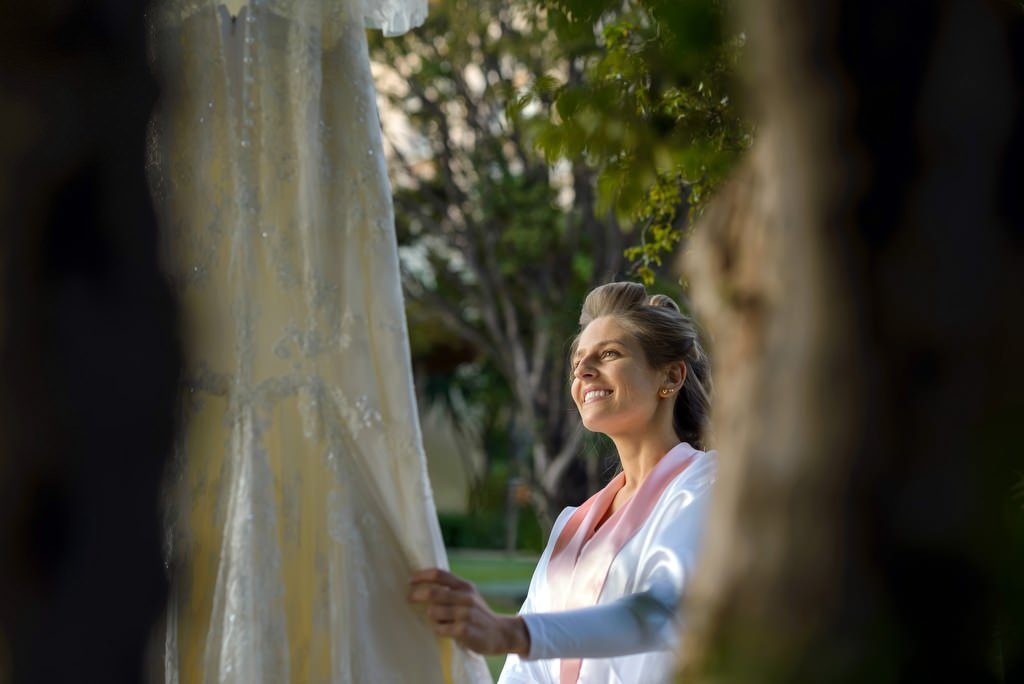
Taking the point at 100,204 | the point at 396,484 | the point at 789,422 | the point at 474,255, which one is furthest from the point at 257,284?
the point at 474,255

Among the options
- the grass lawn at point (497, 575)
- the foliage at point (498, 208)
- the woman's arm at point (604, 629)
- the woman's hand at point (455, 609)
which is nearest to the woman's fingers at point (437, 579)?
the woman's hand at point (455, 609)

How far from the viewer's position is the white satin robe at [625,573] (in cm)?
216

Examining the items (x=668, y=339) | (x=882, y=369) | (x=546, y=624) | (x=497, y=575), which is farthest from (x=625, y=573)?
(x=497, y=575)

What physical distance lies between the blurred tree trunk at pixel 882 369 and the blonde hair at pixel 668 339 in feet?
6.65

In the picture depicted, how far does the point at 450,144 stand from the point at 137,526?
10017 mm

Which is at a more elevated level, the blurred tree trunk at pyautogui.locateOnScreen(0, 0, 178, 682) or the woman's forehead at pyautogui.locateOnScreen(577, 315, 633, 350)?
the woman's forehead at pyautogui.locateOnScreen(577, 315, 633, 350)

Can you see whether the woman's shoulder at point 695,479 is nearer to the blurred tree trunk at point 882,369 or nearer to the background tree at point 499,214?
the blurred tree trunk at point 882,369

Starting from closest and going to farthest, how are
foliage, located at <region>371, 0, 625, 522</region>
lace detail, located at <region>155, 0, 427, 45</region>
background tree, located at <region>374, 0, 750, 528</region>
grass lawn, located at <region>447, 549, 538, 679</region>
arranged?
lace detail, located at <region>155, 0, 427, 45</region>
background tree, located at <region>374, 0, 750, 528</region>
foliage, located at <region>371, 0, 625, 522</region>
grass lawn, located at <region>447, 549, 538, 679</region>

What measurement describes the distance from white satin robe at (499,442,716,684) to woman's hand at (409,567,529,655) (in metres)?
0.12

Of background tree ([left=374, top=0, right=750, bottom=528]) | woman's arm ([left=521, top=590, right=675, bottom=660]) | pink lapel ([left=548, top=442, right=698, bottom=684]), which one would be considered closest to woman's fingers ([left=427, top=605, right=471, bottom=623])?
woman's arm ([left=521, top=590, right=675, bottom=660])

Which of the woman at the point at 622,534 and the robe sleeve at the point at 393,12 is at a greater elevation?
the robe sleeve at the point at 393,12

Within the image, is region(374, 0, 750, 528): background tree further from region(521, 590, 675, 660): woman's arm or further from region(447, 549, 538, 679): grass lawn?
region(521, 590, 675, 660): woman's arm

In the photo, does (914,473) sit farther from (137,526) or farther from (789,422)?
(137,526)

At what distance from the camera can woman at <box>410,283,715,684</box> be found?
209 centimetres
